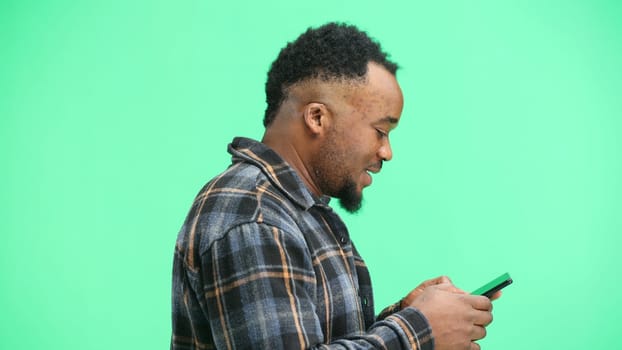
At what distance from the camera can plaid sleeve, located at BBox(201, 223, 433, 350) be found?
83 centimetres

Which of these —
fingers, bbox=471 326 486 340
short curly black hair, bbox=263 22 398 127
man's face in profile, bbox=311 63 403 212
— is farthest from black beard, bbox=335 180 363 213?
fingers, bbox=471 326 486 340

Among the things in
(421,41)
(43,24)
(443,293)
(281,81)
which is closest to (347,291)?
(443,293)

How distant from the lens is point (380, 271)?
2166 mm

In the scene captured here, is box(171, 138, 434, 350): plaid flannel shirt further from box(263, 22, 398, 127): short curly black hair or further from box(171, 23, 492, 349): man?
box(263, 22, 398, 127): short curly black hair

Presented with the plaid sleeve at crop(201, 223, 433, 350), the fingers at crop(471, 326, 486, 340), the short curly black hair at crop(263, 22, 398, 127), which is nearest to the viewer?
the plaid sleeve at crop(201, 223, 433, 350)

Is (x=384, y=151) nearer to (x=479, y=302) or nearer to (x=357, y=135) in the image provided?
(x=357, y=135)

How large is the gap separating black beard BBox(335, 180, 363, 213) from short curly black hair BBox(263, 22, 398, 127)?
0.14m

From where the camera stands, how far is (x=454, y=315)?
944 mm

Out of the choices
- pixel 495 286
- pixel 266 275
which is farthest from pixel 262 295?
pixel 495 286

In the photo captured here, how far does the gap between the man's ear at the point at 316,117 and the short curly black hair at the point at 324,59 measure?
4 cm

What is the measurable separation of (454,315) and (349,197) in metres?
0.24

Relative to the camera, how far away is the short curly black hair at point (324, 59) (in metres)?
1.06

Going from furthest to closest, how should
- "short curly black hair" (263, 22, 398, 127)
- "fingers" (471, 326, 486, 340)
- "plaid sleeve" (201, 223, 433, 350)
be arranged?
"short curly black hair" (263, 22, 398, 127)
"fingers" (471, 326, 486, 340)
"plaid sleeve" (201, 223, 433, 350)

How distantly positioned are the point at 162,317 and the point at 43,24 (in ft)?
2.90
